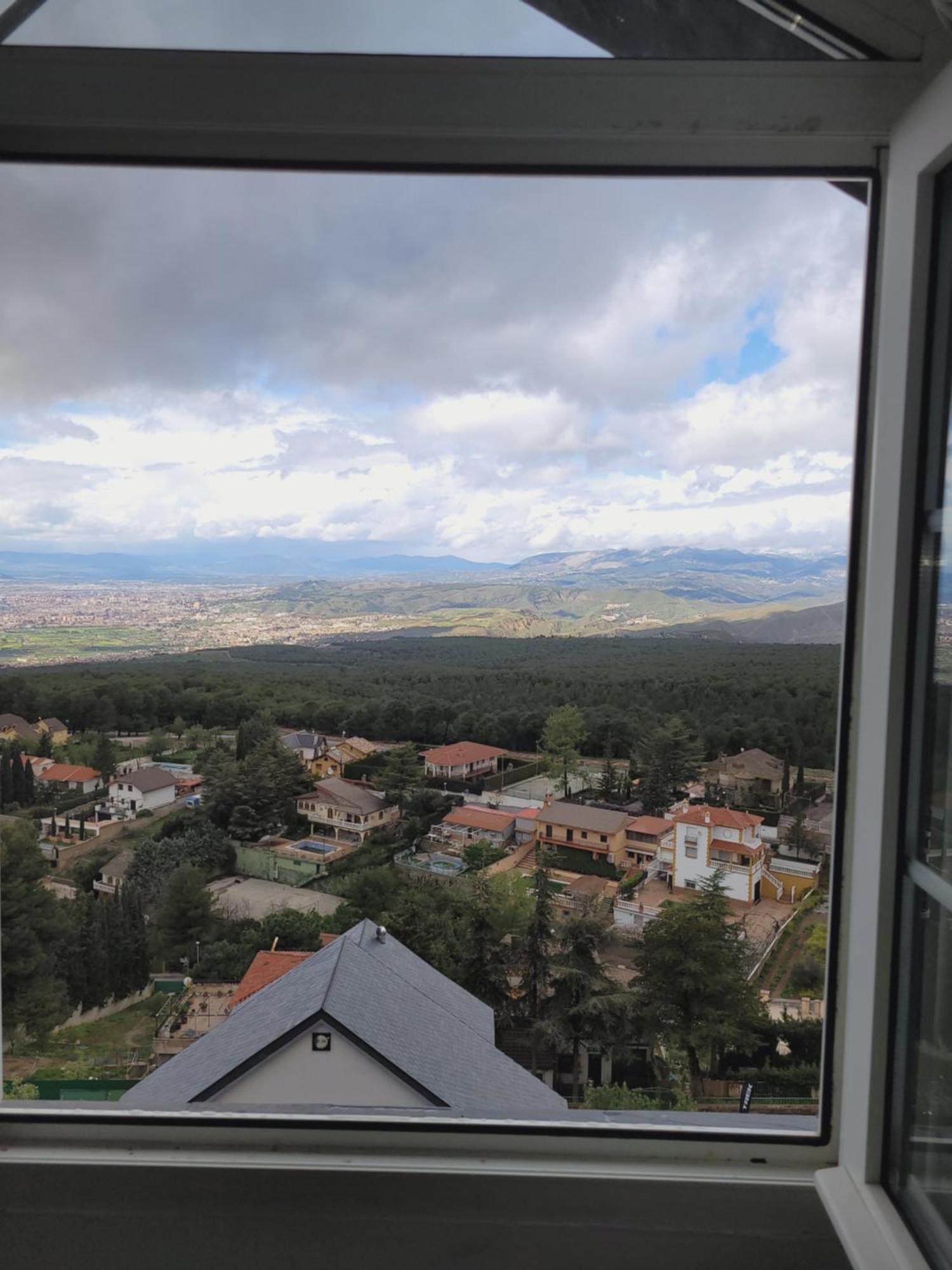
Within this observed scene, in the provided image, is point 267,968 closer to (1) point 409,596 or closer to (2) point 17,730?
(2) point 17,730

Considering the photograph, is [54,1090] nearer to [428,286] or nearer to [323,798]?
[323,798]

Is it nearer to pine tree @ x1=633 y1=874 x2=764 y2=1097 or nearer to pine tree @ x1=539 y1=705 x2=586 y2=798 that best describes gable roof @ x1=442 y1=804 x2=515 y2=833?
pine tree @ x1=539 y1=705 x2=586 y2=798

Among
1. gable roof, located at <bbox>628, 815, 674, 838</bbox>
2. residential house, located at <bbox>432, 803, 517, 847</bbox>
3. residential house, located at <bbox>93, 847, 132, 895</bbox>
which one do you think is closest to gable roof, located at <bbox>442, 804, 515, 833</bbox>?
residential house, located at <bbox>432, 803, 517, 847</bbox>

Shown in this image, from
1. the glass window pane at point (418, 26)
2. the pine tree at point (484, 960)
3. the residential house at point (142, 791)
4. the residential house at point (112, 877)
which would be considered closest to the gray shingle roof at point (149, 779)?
the residential house at point (142, 791)

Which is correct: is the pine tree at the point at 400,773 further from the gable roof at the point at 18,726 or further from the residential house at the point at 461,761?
the gable roof at the point at 18,726

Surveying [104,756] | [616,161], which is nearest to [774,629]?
[616,161]

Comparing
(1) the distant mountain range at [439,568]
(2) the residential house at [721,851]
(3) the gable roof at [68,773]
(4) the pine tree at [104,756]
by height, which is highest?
(1) the distant mountain range at [439,568]

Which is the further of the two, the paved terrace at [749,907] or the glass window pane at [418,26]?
the paved terrace at [749,907]
